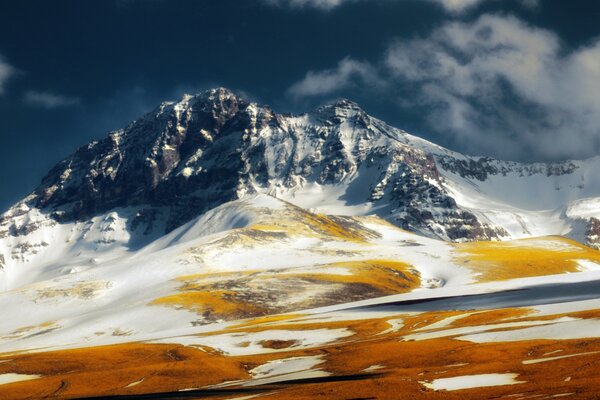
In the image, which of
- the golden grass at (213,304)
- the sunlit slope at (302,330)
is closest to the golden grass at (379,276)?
the sunlit slope at (302,330)

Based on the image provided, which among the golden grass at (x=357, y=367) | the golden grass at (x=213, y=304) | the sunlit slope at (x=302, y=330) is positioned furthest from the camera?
the golden grass at (x=213, y=304)

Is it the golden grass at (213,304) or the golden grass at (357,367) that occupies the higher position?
the golden grass at (213,304)

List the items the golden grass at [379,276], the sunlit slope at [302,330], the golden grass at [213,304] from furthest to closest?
the golden grass at [379,276] → the golden grass at [213,304] → the sunlit slope at [302,330]

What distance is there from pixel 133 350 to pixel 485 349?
4159 cm

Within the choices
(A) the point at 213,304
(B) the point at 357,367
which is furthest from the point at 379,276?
(B) the point at 357,367

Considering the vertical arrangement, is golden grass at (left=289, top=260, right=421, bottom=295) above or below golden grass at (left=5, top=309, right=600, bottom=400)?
above

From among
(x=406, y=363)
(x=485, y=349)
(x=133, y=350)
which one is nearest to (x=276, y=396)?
(x=406, y=363)

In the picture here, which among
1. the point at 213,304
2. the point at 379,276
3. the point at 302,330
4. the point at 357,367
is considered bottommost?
the point at 357,367

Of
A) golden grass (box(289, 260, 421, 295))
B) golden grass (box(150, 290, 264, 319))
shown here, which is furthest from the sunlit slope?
golden grass (box(289, 260, 421, 295))

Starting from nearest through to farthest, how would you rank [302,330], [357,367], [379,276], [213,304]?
1. [357,367]
2. [302,330]
3. [213,304]
4. [379,276]

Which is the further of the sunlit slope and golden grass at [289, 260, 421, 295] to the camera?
golden grass at [289, 260, 421, 295]

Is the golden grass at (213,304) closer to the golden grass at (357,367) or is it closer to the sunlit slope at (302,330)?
the sunlit slope at (302,330)

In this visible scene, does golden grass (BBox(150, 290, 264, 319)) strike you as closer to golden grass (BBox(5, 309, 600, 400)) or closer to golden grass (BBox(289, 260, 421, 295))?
golden grass (BBox(289, 260, 421, 295))

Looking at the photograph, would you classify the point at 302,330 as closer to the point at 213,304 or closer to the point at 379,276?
the point at 213,304
